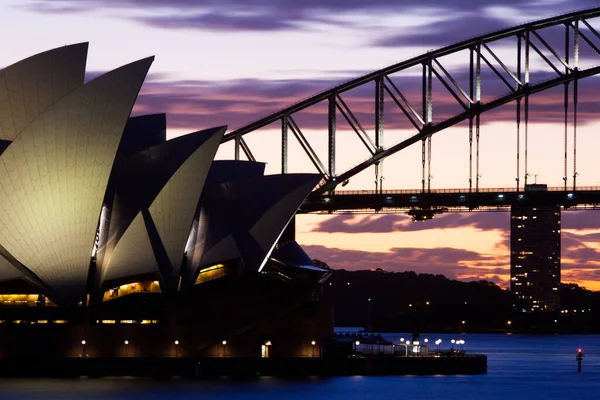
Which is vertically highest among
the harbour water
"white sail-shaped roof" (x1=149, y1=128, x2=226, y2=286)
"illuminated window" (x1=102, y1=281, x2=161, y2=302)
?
"white sail-shaped roof" (x1=149, y1=128, x2=226, y2=286)

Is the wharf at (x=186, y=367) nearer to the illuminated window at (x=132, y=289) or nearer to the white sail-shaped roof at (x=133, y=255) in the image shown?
the illuminated window at (x=132, y=289)

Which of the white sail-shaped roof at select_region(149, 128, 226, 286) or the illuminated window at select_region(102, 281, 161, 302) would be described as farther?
the illuminated window at select_region(102, 281, 161, 302)

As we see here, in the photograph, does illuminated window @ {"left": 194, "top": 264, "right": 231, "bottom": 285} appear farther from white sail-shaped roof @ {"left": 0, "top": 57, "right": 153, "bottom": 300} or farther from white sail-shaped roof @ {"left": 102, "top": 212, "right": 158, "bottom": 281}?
white sail-shaped roof @ {"left": 0, "top": 57, "right": 153, "bottom": 300}

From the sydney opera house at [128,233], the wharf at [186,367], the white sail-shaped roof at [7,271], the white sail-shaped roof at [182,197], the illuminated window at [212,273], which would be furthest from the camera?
the illuminated window at [212,273]

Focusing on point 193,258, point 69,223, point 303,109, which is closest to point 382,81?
point 303,109

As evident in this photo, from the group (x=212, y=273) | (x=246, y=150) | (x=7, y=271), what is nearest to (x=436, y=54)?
(x=246, y=150)

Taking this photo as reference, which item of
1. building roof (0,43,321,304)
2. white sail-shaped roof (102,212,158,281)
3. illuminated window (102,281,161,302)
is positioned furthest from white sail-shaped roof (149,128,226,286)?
illuminated window (102,281,161,302)

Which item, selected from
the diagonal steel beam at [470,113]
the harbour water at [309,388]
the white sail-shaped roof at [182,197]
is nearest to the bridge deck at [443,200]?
the diagonal steel beam at [470,113]
